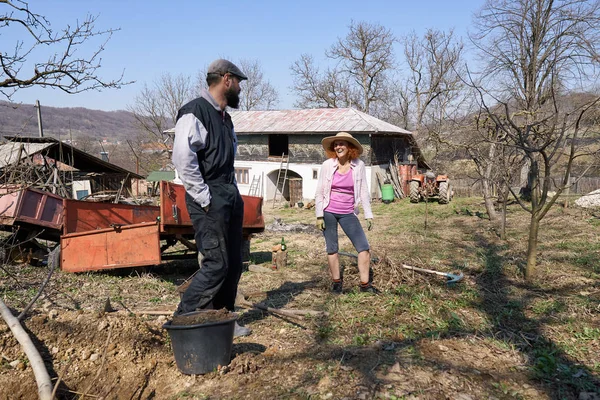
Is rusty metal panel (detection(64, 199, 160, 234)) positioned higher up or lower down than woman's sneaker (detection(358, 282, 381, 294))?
higher up

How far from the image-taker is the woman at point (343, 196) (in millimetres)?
5129

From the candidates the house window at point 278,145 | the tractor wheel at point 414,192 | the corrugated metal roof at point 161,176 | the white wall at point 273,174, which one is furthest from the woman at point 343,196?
the corrugated metal roof at point 161,176

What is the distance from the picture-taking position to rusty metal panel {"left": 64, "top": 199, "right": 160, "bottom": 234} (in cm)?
748

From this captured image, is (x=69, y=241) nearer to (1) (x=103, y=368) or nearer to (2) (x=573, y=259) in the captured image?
(1) (x=103, y=368)

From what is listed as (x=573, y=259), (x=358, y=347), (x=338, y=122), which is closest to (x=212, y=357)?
(x=358, y=347)

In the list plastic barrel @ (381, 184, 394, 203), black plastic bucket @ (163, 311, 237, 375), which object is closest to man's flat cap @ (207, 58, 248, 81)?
black plastic bucket @ (163, 311, 237, 375)

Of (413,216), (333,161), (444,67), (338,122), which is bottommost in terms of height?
(413,216)

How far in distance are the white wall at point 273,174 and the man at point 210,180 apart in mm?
18227

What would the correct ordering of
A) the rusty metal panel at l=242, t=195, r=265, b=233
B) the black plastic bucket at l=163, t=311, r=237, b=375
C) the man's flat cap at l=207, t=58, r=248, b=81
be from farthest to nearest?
1. the rusty metal panel at l=242, t=195, r=265, b=233
2. the man's flat cap at l=207, t=58, r=248, b=81
3. the black plastic bucket at l=163, t=311, r=237, b=375

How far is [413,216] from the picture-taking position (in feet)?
53.3

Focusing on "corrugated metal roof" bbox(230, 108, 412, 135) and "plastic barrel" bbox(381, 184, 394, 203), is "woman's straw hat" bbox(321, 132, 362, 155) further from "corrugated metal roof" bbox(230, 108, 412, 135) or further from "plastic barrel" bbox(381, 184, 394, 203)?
"plastic barrel" bbox(381, 184, 394, 203)

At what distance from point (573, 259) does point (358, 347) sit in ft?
16.6

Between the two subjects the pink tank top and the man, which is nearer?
the man

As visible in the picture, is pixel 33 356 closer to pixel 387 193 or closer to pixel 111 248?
pixel 111 248
